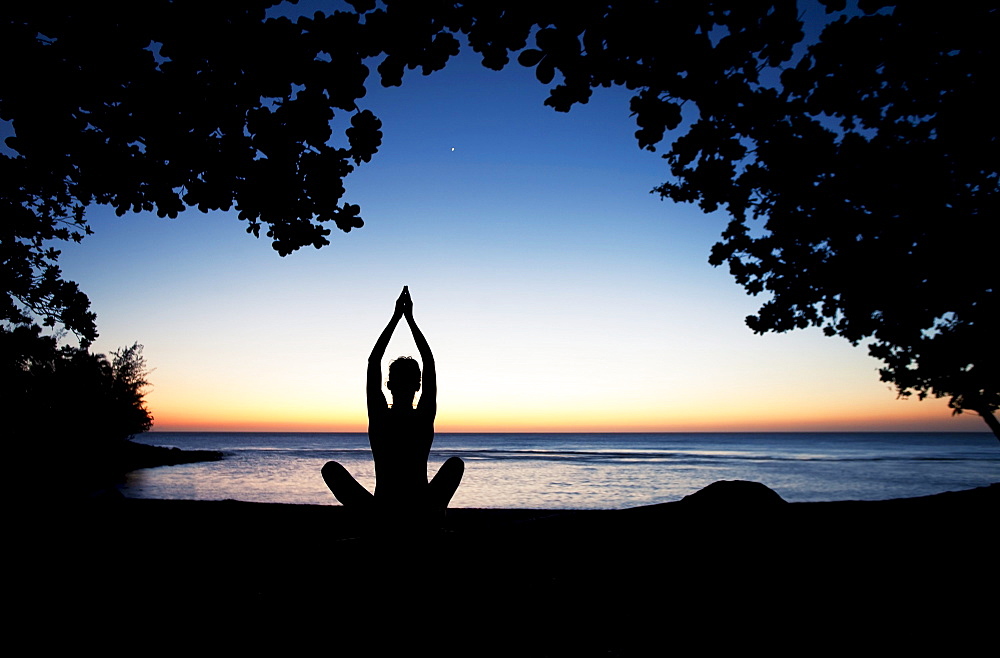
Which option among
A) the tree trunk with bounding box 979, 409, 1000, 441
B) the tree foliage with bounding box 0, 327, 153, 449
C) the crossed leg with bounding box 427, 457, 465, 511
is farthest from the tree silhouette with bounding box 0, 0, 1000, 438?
the tree foliage with bounding box 0, 327, 153, 449

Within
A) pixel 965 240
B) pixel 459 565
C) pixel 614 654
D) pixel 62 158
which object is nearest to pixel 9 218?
pixel 62 158

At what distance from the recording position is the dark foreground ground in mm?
2625

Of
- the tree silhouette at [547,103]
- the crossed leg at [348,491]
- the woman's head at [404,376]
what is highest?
the tree silhouette at [547,103]

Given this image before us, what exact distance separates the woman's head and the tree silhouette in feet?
5.26

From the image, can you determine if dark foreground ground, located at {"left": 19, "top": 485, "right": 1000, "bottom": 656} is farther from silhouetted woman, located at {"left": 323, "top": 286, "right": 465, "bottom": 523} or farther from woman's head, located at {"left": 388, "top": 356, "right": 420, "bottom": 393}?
woman's head, located at {"left": 388, "top": 356, "right": 420, "bottom": 393}

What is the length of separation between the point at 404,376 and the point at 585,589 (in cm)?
225

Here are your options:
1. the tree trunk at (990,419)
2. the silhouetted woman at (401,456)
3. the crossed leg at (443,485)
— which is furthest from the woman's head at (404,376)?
the tree trunk at (990,419)

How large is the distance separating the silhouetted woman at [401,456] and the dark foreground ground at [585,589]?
0.77m

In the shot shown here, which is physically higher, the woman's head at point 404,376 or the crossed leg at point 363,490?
the woman's head at point 404,376

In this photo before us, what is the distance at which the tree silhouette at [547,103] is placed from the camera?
127 inches

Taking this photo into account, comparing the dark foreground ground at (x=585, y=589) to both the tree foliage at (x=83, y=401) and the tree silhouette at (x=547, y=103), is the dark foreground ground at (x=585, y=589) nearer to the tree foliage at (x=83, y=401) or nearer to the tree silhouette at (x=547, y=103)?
the tree silhouette at (x=547, y=103)

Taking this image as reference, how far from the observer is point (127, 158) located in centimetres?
441

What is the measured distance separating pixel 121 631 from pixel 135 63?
385 cm

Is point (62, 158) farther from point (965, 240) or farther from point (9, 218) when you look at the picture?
point (965, 240)
